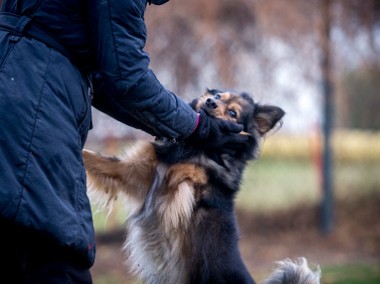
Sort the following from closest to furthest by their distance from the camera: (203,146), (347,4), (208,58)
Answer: (203,146)
(208,58)
(347,4)

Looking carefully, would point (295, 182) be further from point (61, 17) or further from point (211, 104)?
point (61, 17)

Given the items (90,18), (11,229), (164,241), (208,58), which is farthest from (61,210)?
(208,58)

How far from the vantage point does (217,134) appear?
3477 mm

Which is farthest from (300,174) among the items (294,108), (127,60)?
(127,60)

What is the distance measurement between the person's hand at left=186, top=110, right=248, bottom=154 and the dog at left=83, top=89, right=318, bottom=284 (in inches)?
17.3

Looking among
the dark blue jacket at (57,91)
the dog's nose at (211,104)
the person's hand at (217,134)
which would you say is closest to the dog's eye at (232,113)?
the dog's nose at (211,104)

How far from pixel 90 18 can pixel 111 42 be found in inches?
5.6

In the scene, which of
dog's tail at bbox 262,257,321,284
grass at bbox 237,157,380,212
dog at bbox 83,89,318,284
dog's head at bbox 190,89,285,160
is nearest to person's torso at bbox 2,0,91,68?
dog at bbox 83,89,318,284

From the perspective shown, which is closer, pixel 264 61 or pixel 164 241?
pixel 164 241

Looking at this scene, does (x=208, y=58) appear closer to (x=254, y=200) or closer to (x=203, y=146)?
(x=254, y=200)

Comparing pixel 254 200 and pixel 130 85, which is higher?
pixel 130 85

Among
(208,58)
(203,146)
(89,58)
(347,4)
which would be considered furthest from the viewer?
(347,4)

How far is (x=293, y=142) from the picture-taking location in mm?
10188

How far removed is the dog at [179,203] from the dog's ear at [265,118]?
0.11 feet
